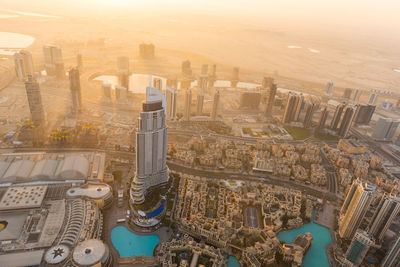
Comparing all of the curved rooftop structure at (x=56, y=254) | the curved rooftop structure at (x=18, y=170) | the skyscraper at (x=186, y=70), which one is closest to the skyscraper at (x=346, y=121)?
the skyscraper at (x=186, y=70)

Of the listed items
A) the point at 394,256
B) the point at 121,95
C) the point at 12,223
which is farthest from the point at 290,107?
the point at 12,223

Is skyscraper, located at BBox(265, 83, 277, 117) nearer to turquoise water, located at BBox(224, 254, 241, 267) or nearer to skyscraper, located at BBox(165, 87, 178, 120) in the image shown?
skyscraper, located at BBox(165, 87, 178, 120)

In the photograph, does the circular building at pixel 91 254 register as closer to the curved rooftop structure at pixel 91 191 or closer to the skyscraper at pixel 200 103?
the curved rooftop structure at pixel 91 191

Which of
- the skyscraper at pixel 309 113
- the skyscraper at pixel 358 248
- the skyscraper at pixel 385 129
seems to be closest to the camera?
the skyscraper at pixel 358 248

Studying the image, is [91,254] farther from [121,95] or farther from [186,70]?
[186,70]

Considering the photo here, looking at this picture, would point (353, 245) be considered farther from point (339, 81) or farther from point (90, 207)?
point (339, 81)

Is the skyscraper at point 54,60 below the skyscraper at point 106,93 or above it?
above

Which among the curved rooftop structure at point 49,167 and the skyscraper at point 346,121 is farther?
the skyscraper at point 346,121
